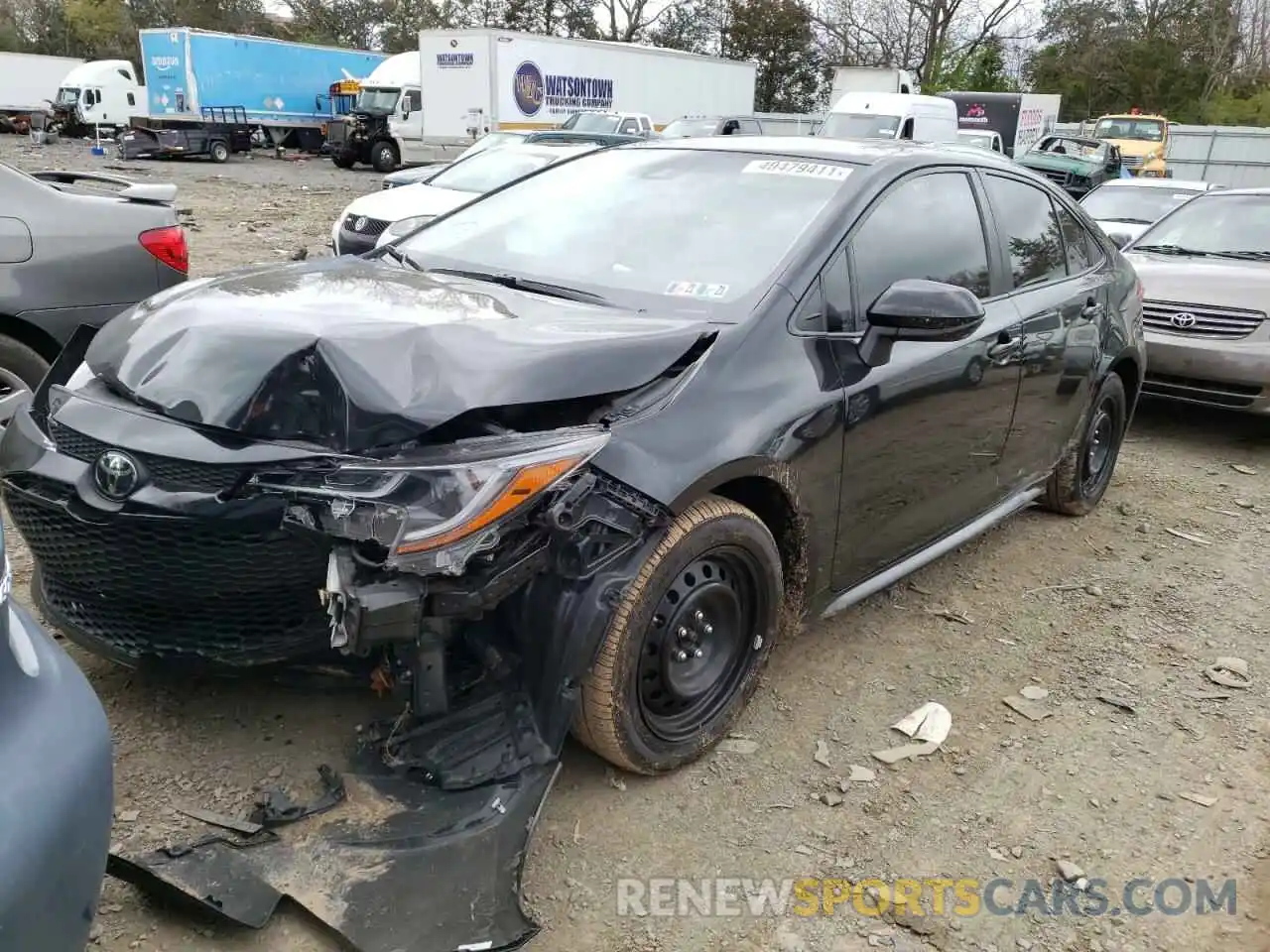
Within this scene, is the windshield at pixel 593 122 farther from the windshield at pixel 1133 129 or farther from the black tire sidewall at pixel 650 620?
the black tire sidewall at pixel 650 620

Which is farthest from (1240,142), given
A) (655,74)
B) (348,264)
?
(348,264)

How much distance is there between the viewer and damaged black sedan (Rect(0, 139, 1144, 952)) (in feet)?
7.38

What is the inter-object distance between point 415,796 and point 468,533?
2.33ft

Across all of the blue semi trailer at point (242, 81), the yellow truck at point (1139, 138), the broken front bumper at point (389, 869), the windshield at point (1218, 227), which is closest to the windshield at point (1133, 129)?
the yellow truck at point (1139, 138)

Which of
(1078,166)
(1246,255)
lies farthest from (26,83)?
(1246,255)

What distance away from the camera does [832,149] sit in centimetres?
364

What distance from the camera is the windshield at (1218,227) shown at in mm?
7383

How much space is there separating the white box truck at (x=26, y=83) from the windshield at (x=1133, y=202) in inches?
1596

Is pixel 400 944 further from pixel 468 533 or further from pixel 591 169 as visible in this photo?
pixel 591 169

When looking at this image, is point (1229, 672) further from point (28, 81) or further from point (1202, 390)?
point (28, 81)

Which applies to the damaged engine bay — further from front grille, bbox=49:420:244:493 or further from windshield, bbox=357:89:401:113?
windshield, bbox=357:89:401:113

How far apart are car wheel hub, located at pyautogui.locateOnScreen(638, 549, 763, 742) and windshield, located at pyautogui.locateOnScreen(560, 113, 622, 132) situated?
1877 centimetres

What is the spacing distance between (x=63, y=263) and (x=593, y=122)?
17475 millimetres

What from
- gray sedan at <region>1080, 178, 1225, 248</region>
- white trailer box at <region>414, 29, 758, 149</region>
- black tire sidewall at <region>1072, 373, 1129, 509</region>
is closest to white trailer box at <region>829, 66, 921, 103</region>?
white trailer box at <region>414, 29, 758, 149</region>
